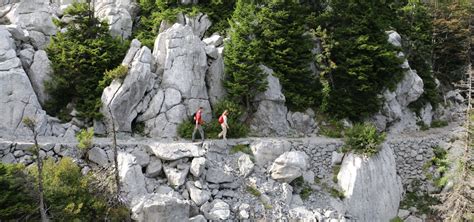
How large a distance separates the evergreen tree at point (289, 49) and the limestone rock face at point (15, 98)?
13443mm

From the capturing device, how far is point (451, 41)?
30.8 meters

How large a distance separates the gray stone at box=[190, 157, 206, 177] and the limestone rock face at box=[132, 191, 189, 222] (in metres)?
1.82

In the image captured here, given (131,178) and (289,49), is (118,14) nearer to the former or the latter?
(289,49)

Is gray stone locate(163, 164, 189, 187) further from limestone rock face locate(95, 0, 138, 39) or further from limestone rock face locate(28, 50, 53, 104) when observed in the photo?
limestone rock face locate(95, 0, 138, 39)

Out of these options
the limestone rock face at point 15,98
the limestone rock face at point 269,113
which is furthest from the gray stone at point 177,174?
the limestone rock face at point 15,98

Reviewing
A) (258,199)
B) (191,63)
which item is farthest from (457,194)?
(191,63)

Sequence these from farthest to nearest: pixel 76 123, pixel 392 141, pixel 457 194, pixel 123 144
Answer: pixel 392 141
pixel 76 123
pixel 123 144
pixel 457 194

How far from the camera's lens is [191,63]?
22.1 metres

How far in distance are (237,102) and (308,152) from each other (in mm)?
5257

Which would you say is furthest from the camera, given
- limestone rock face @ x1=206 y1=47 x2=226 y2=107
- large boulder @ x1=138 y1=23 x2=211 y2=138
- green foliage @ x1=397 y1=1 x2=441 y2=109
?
green foliage @ x1=397 y1=1 x2=441 y2=109

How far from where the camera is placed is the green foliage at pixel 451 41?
2938 cm

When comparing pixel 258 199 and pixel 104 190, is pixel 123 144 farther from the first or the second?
pixel 258 199

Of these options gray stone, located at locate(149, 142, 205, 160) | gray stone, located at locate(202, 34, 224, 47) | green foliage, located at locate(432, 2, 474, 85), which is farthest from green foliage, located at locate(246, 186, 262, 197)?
green foliage, located at locate(432, 2, 474, 85)

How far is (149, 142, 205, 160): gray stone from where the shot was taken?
1781cm
